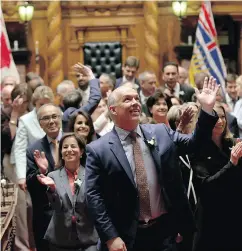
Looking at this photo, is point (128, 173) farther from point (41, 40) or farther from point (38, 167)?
point (41, 40)

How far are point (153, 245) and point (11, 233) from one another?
1995mm

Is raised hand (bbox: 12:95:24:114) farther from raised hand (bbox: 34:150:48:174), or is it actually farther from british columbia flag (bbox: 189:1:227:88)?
british columbia flag (bbox: 189:1:227:88)

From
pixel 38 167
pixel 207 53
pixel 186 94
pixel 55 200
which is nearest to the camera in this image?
pixel 55 200

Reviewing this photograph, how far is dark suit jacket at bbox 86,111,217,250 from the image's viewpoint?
4453mm

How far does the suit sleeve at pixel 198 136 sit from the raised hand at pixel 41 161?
1.11m

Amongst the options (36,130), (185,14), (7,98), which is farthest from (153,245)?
(185,14)

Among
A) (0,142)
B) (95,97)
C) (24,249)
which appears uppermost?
(95,97)

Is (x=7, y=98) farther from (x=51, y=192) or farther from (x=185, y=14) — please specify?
(x=185, y=14)

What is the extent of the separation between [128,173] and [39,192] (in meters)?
1.64

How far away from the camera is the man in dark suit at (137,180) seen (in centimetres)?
446

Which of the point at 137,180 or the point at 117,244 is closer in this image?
the point at 117,244

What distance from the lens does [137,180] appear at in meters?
4.50

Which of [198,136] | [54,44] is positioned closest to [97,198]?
[198,136]

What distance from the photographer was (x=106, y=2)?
13.1 metres
